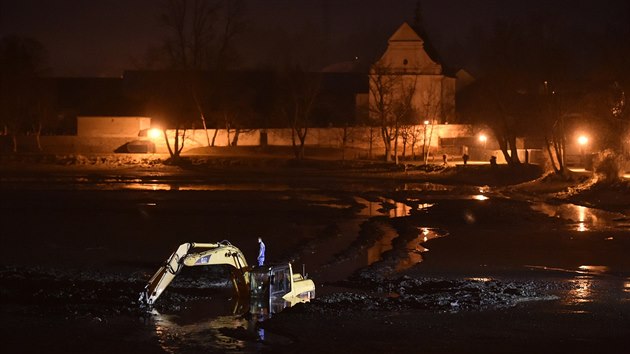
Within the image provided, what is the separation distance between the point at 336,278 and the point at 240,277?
11.9 ft

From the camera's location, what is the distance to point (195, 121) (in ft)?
291

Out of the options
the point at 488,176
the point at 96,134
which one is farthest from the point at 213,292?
the point at 96,134

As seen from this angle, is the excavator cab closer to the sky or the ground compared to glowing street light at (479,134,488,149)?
closer to the ground

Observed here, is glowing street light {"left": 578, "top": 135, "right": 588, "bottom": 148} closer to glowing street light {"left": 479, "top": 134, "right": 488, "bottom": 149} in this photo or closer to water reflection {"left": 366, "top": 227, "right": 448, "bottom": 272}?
glowing street light {"left": 479, "top": 134, "right": 488, "bottom": 149}

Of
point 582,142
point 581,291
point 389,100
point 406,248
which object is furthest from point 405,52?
point 581,291

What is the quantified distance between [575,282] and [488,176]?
1613 inches

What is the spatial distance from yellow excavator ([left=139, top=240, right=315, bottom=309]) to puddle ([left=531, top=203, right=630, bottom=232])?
1636 cm

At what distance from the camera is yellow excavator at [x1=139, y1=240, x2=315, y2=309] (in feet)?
57.3

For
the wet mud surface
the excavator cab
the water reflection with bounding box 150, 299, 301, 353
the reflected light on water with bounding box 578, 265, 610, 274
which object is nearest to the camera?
the water reflection with bounding box 150, 299, 301, 353

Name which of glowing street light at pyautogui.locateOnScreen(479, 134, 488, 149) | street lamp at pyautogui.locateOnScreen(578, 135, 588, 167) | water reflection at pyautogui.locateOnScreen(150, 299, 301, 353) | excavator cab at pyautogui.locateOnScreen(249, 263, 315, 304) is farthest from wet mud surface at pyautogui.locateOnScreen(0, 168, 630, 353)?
glowing street light at pyautogui.locateOnScreen(479, 134, 488, 149)

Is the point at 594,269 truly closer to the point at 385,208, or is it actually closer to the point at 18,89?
the point at 385,208

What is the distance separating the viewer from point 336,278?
21609 millimetres

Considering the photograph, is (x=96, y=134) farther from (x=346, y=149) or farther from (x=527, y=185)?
(x=527, y=185)

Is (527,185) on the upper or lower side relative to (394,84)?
lower
